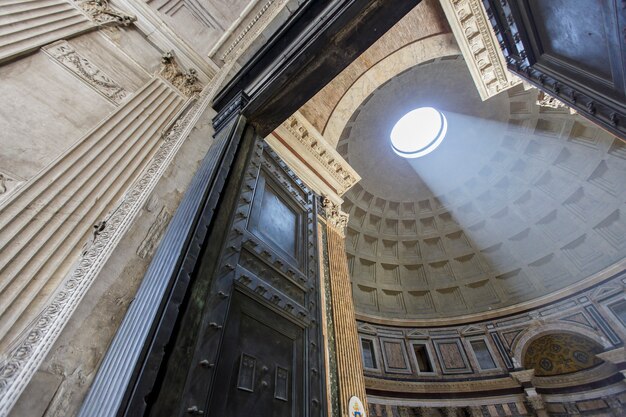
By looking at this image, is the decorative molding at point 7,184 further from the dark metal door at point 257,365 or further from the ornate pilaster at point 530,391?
the ornate pilaster at point 530,391

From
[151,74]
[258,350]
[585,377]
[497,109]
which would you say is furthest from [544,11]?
[585,377]

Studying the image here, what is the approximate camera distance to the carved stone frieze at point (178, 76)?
3213 millimetres

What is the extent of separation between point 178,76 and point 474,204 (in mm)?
13673

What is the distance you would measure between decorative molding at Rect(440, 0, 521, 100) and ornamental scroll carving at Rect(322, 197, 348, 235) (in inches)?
170

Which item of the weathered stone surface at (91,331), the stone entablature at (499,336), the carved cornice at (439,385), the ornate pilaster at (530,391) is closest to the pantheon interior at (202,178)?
the weathered stone surface at (91,331)

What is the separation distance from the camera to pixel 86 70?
96.6 inches

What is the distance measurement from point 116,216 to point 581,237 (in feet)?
46.9

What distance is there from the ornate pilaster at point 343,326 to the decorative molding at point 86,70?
132 inches

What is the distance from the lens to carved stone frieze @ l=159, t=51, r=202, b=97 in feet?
10.5

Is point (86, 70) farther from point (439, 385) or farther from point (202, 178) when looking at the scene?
point (439, 385)

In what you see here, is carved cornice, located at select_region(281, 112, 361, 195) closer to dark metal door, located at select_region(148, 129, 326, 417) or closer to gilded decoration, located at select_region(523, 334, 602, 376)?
dark metal door, located at select_region(148, 129, 326, 417)

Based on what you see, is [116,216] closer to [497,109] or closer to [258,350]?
[258,350]

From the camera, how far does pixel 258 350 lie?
5.27 feet

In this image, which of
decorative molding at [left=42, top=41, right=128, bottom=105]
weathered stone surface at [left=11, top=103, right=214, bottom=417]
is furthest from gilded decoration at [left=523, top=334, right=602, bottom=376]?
decorative molding at [left=42, top=41, right=128, bottom=105]
